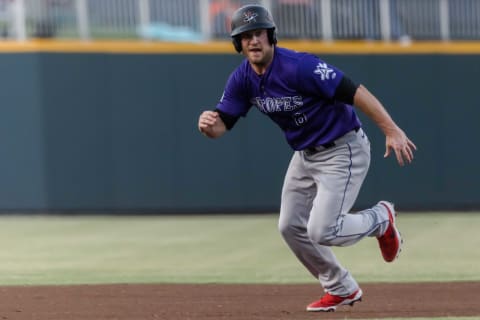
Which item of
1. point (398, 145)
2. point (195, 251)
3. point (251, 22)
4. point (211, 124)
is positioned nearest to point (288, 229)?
point (211, 124)

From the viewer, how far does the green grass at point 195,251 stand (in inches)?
379

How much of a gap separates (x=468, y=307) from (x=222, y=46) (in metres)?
9.63

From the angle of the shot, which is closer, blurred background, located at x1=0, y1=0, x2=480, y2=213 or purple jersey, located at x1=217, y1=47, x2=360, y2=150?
purple jersey, located at x1=217, y1=47, x2=360, y2=150

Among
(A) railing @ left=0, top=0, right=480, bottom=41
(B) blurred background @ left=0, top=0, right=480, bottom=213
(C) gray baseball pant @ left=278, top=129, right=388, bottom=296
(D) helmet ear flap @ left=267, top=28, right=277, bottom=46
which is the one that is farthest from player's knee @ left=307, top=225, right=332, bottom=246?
(A) railing @ left=0, top=0, right=480, bottom=41

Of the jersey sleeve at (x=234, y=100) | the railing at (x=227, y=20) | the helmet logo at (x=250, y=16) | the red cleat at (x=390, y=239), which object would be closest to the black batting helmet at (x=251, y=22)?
the helmet logo at (x=250, y=16)

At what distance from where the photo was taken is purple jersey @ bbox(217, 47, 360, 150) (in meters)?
6.55

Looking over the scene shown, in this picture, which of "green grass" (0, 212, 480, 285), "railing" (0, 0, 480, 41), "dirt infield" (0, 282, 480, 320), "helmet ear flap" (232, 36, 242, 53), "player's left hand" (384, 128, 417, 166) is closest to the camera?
"player's left hand" (384, 128, 417, 166)

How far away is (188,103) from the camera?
16.5m

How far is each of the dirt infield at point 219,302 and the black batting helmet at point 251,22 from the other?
1.74m

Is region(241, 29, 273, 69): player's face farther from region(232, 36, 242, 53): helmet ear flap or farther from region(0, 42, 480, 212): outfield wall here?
region(0, 42, 480, 212): outfield wall

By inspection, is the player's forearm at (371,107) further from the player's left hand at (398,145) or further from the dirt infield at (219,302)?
the dirt infield at (219,302)

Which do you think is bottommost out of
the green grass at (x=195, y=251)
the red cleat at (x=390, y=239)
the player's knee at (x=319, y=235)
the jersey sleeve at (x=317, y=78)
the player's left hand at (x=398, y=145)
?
the green grass at (x=195, y=251)

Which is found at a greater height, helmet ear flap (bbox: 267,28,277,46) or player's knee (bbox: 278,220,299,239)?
helmet ear flap (bbox: 267,28,277,46)

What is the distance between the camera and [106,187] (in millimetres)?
16266
